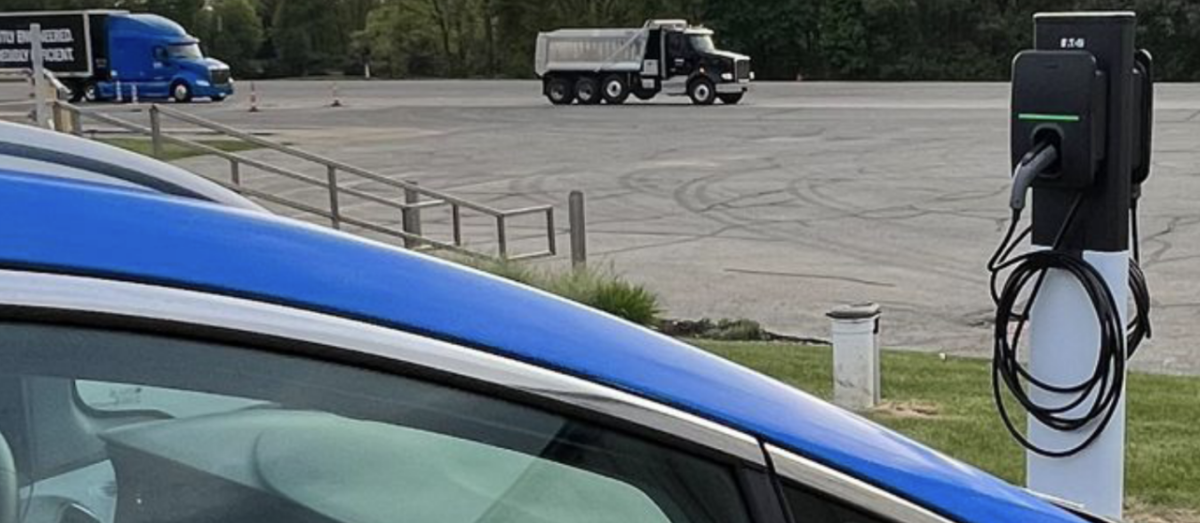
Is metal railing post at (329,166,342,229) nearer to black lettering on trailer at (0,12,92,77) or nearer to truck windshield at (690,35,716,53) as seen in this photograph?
black lettering on trailer at (0,12,92,77)

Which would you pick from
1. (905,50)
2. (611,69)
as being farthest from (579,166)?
(905,50)

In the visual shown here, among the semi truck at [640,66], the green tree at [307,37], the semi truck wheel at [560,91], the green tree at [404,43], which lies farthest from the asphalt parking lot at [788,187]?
the green tree at [307,37]

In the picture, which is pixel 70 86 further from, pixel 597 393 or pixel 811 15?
pixel 597 393

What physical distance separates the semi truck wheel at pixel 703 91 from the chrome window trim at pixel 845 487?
41.1m

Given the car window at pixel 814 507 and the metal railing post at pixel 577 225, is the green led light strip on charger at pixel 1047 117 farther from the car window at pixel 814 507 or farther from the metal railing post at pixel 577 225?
the metal railing post at pixel 577 225

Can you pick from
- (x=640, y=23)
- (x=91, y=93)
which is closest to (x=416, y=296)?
(x=91, y=93)

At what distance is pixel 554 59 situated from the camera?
1759 inches

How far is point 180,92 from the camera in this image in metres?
48.0

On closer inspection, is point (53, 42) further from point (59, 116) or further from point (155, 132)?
point (155, 132)

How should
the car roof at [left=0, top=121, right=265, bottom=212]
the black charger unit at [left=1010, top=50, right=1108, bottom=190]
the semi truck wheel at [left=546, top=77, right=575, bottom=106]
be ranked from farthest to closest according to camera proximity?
the semi truck wheel at [left=546, top=77, right=575, bottom=106], the black charger unit at [left=1010, top=50, right=1108, bottom=190], the car roof at [left=0, top=121, right=265, bottom=212]

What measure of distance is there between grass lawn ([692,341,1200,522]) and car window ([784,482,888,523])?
440 centimetres

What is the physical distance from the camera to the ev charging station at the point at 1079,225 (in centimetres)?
447

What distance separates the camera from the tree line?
200 feet

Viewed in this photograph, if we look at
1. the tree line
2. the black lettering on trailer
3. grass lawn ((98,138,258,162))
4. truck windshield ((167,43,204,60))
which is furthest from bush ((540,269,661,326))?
the tree line
